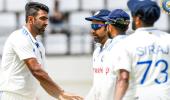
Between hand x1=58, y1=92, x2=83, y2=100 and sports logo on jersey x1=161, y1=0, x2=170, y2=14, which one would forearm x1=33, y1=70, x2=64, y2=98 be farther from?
sports logo on jersey x1=161, y1=0, x2=170, y2=14

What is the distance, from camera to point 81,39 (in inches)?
666

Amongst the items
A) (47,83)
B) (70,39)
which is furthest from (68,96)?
(70,39)

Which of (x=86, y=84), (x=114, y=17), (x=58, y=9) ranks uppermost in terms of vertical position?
(x=114, y=17)

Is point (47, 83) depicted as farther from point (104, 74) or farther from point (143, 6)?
point (143, 6)

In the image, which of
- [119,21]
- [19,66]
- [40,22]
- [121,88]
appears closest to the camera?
[121,88]

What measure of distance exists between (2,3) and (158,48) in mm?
11789

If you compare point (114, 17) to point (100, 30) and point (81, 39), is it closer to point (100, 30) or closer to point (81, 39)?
point (100, 30)

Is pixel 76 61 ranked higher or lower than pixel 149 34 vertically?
lower

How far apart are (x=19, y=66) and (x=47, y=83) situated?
0.38 m

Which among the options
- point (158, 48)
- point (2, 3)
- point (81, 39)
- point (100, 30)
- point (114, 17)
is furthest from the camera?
point (2, 3)

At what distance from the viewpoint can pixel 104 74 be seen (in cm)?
778

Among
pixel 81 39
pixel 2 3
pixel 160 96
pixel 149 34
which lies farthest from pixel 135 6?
pixel 2 3

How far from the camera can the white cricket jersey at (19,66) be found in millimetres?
8141

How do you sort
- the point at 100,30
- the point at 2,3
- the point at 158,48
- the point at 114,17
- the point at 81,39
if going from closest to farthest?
the point at 158,48 < the point at 114,17 < the point at 100,30 < the point at 81,39 < the point at 2,3
